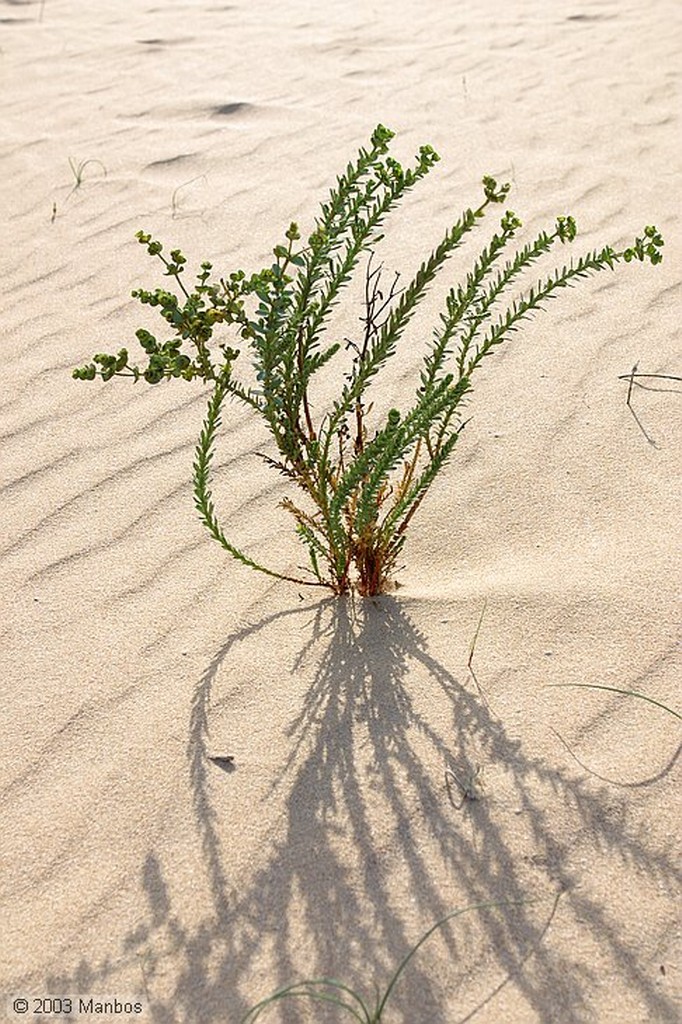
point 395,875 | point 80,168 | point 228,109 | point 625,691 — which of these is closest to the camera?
point 395,875

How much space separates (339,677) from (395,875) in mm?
544

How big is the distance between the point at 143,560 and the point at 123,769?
705 mm

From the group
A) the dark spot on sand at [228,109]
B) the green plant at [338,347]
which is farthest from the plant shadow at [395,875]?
the dark spot on sand at [228,109]

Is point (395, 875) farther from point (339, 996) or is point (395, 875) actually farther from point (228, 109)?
point (228, 109)

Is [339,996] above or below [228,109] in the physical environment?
below

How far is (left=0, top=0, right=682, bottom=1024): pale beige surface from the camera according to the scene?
187 centimetres

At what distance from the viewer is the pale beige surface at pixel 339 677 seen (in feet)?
6.13

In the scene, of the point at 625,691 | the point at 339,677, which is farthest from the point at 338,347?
the point at 625,691

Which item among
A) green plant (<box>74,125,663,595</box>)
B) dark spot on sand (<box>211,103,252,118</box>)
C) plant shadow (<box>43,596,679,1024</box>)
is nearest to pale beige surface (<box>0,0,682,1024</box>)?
plant shadow (<box>43,596,679,1024</box>)

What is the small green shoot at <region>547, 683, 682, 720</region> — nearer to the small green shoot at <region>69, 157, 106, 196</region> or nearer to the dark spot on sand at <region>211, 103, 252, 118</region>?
the small green shoot at <region>69, 157, 106, 196</region>

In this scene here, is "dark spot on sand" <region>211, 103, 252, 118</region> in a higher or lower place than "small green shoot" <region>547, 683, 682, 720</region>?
higher

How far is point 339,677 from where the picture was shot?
2412 mm

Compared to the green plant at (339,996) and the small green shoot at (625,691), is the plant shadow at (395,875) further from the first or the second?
the small green shoot at (625,691)

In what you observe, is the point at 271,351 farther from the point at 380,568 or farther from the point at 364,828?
the point at 364,828
